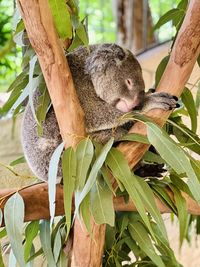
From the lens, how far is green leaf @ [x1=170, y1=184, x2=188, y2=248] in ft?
4.87

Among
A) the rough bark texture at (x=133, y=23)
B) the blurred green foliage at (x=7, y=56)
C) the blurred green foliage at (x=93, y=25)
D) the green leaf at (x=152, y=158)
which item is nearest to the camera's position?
the green leaf at (x=152, y=158)

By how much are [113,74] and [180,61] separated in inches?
15.2

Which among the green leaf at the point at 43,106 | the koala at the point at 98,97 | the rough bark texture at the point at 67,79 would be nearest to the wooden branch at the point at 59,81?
the rough bark texture at the point at 67,79

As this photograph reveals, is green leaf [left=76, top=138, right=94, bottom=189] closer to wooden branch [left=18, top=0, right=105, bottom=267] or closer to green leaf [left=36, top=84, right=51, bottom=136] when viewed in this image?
wooden branch [left=18, top=0, right=105, bottom=267]

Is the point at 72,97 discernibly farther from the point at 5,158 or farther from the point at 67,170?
the point at 5,158

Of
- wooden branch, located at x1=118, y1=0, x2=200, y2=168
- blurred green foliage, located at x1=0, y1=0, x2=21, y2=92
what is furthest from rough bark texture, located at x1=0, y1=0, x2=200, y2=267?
blurred green foliage, located at x1=0, y1=0, x2=21, y2=92

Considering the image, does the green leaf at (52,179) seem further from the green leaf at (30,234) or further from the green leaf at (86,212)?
the green leaf at (30,234)

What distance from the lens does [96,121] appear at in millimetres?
1677

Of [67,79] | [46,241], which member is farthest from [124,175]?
[46,241]

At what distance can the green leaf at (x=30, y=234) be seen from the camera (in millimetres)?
1549

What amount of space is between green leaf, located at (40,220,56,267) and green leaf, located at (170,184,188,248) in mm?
344

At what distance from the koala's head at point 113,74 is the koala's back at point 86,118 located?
0.08ft

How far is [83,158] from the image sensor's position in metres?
1.29

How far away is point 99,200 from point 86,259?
21 cm
